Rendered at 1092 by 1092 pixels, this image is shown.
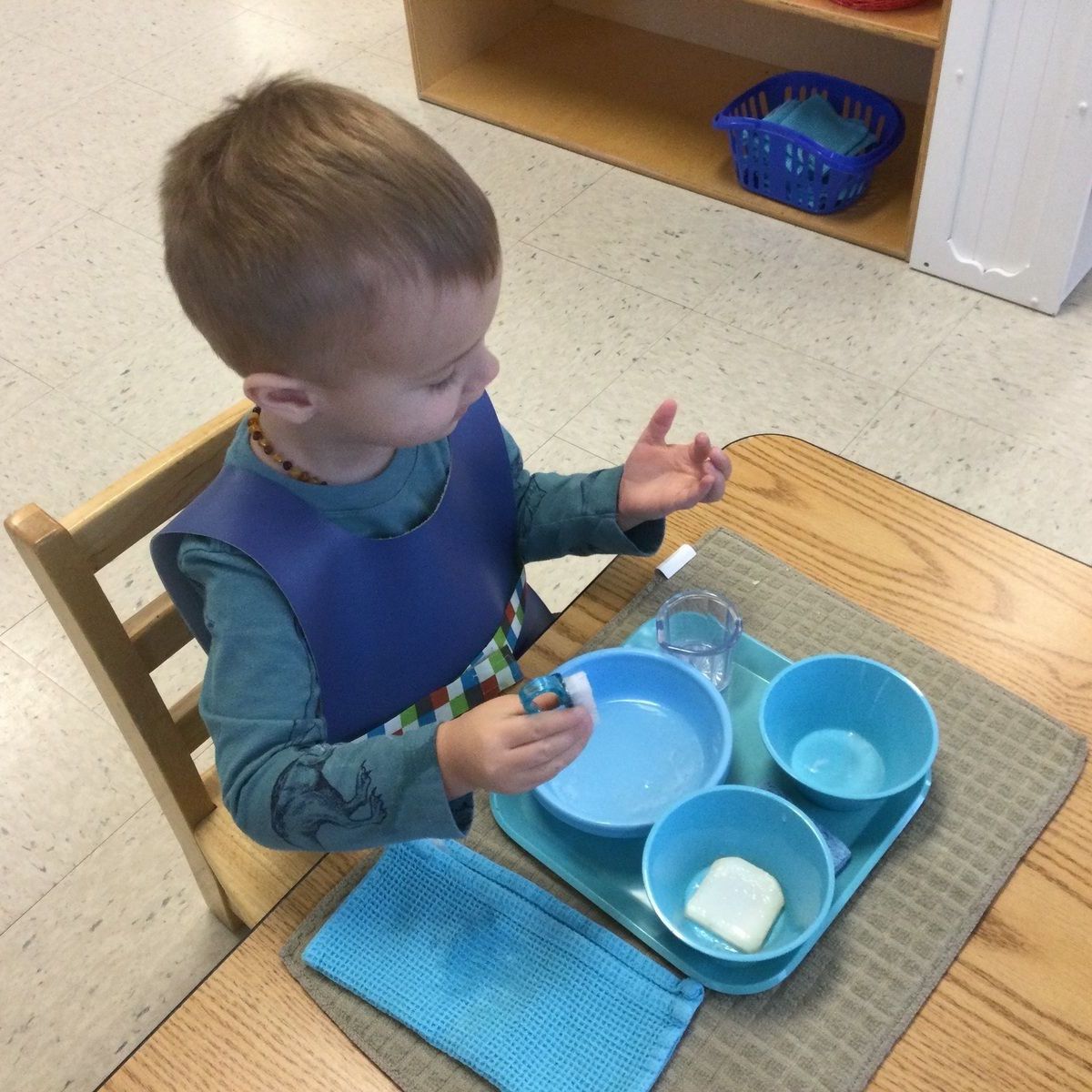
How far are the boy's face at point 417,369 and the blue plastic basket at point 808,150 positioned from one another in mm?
1600

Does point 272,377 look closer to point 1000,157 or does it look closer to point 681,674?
point 681,674

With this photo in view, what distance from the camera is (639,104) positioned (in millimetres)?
2547

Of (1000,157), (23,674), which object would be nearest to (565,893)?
(23,674)

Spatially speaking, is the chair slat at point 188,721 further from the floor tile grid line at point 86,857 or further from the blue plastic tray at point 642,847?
the floor tile grid line at point 86,857

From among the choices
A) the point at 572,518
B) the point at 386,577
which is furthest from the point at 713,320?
the point at 386,577

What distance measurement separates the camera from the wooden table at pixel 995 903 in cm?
58

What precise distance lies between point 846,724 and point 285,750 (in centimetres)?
36

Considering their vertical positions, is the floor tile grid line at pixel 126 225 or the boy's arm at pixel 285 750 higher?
the boy's arm at pixel 285 750

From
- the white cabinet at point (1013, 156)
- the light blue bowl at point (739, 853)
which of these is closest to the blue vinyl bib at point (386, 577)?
the light blue bowl at point (739, 853)

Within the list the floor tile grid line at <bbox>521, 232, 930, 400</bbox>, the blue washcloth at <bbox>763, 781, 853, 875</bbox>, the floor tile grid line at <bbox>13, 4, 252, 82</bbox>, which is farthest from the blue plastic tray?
the floor tile grid line at <bbox>13, 4, 252, 82</bbox>

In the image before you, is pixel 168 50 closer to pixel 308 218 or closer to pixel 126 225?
pixel 126 225

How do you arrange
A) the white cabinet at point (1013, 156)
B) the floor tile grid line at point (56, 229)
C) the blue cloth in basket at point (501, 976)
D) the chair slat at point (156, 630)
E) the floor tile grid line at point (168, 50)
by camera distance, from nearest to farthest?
the blue cloth in basket at point (501, 976) < the chair slat at point (156, 630) < the white cabinet at point (1013, 156) < the floor tile grid line at point (56, 229) < the floor tile grid line at point (168, 50)

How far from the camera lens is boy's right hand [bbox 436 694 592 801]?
0.60 meters

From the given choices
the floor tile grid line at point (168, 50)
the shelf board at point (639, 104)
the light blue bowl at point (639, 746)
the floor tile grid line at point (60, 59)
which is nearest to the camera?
the light blue bowl at point (639, 746)
